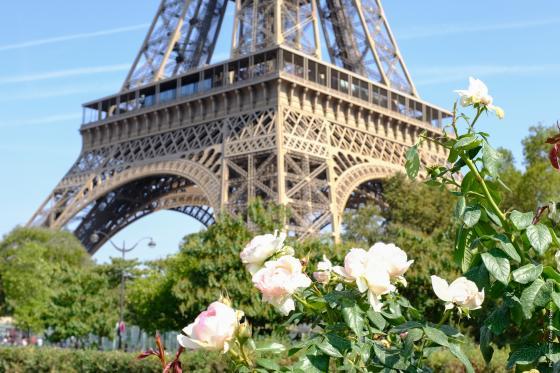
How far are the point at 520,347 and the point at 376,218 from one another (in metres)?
34.0

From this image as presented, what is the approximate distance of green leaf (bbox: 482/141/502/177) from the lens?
12.7ft

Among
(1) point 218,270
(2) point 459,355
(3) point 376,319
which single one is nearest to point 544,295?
(2) point 459,355

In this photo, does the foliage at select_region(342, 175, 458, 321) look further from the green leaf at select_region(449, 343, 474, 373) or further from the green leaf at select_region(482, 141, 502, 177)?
the green leaf at select_region(449, 343, 474, 373)

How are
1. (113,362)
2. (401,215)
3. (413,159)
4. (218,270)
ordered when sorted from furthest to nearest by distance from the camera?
(401,215) → (218,270) → (113,362) → (413,159)

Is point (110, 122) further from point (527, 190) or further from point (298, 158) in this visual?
point (527, 190)

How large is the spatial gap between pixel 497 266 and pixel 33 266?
42.2 metres

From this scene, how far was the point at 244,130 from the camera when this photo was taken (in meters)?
37.1

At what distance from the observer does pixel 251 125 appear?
37125 mm

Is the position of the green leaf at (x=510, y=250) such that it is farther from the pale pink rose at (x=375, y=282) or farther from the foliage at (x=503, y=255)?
the pale pink rose at (x=375, y=282)

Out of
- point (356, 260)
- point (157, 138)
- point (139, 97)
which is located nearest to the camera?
point (356, 260)

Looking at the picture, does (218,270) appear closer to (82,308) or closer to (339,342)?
(82,308)

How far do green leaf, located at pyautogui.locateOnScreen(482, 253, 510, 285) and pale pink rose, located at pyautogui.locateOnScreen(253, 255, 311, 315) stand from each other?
2.96 feet

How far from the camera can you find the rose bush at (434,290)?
Answer: 356 centimetres

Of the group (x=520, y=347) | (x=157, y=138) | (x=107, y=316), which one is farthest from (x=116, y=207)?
(x=520, y=347)
